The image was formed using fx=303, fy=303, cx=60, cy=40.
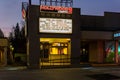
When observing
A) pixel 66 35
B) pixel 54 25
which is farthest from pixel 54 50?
pixel 54 25

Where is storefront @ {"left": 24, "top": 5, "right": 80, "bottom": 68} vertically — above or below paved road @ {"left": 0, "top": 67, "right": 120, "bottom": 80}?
above

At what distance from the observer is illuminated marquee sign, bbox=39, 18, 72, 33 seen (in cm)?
3491

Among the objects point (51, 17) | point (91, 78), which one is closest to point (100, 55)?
point (51, 17)

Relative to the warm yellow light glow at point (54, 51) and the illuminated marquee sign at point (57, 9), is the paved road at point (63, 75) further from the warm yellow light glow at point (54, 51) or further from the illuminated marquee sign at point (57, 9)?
the warm yellow light glow at point (54, 51)

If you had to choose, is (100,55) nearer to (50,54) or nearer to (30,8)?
(50,54)

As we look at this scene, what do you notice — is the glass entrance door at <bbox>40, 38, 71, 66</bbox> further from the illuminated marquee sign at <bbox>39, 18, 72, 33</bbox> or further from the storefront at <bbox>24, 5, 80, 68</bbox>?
the illuminated marquee sign at <bbox>39, 18, 72, 33</bbox>

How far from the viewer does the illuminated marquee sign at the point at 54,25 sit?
34.9 meters

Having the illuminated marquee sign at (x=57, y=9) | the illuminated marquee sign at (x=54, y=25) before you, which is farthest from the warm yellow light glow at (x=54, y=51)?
the illuminated marquee sign at (x=57, y=9)

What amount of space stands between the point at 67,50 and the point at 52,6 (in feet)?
22.3

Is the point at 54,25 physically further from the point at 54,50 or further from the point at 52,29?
the point at 54,50

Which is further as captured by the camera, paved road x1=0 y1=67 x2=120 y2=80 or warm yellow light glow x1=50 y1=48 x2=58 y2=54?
warm yellow light glow x1=50 y1=48 x2=58 y2=54

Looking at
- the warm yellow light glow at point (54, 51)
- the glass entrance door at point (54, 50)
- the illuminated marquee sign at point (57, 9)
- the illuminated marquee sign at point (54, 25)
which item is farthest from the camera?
the warm yellow light glow at point (54, 51)

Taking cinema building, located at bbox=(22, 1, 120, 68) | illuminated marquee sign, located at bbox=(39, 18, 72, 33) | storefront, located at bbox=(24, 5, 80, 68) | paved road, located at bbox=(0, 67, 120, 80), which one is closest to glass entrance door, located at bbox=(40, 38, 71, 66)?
cinema building, located at bbox=(22, 1, 120, 68)

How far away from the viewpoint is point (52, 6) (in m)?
35.0
